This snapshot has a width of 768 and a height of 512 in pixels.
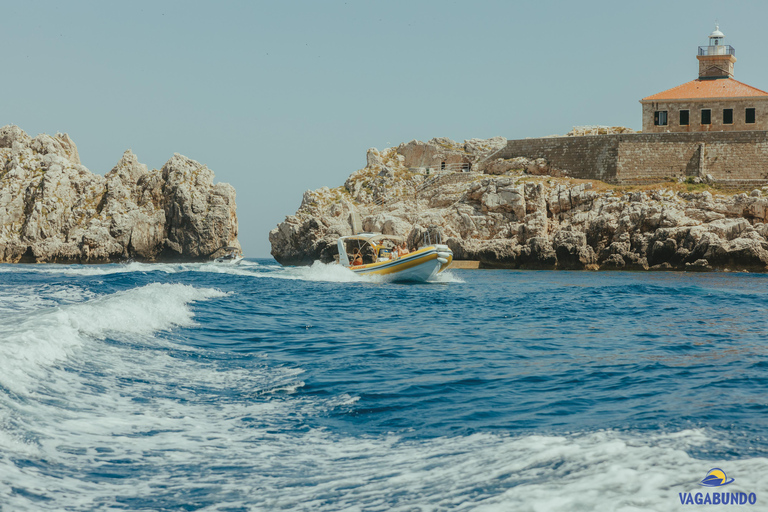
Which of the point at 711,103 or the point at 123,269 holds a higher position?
the point at 711,103

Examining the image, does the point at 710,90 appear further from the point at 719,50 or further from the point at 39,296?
the point at 39,296

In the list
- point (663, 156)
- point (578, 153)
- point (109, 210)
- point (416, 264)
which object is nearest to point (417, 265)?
point (416, 264)

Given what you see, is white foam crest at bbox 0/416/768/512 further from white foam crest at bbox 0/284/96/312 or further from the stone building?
the stone building

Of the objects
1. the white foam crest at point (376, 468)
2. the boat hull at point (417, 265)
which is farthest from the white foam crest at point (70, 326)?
the boat hull at point (417, 265)

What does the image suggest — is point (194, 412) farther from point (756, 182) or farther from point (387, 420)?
point (756, 182)

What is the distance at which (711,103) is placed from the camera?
42625mm

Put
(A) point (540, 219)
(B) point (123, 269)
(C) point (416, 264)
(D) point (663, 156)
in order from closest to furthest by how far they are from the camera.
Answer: (C) point (416, 264)
(B) point (123, 269)
(A) point (540, 219)
(D) point (663, 156)

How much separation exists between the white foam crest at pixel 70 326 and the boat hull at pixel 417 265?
1173 centimetres

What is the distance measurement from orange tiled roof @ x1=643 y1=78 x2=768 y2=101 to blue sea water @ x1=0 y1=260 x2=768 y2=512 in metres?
34.7

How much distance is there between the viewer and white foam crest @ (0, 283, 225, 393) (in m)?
6.82

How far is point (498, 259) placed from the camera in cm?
3984

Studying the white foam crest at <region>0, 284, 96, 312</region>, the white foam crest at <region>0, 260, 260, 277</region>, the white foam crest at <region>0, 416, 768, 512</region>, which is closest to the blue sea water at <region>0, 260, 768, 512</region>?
the white foam crest at <region>0, 416, 768, 512</region>

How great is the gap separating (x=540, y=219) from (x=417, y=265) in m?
16.5

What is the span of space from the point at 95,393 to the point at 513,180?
126ft
